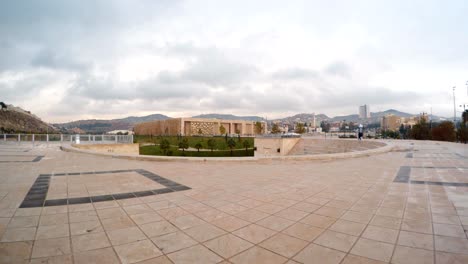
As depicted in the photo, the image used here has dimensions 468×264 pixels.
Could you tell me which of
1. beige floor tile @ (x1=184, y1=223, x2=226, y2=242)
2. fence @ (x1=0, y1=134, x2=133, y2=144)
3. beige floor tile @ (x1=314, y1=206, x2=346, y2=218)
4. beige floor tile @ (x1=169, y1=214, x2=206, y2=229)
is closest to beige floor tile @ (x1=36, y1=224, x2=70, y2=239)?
beige floor tile @ (x1=169, y1=214, x2=206, y2=229)

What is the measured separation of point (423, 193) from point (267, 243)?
4.94 m

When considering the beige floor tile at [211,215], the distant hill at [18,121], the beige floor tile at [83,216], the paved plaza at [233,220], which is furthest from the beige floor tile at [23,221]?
the distant hill at [18,121]

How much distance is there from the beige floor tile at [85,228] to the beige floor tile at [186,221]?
112 centimetres

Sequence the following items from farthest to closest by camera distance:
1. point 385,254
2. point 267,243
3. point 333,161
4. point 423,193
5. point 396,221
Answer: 1. point 333,161
2. point 423,193
3. point 396,221
4. point 267,243
5. point 385,254

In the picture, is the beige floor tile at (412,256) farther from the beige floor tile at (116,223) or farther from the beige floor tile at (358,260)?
the beige floor tile at (116,223)

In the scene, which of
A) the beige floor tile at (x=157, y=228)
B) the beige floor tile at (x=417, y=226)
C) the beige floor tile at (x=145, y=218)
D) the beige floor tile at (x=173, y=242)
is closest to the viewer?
the beige floor tile at (x=173, y=242)

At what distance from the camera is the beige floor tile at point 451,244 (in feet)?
9.95

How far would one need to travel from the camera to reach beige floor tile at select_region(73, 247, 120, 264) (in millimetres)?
2764

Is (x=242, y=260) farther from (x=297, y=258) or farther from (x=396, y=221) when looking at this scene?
(x=396, y=221)

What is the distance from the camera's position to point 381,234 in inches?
137

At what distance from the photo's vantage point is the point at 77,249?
3.03m

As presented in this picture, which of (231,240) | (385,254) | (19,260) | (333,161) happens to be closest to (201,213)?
(231,240)

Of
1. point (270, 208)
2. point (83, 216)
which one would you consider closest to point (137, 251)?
point (83, 216)

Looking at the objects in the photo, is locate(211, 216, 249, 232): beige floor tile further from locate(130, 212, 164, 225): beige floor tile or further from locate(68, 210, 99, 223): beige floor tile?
locate(68, 210, 99, 223): beige floor tile
